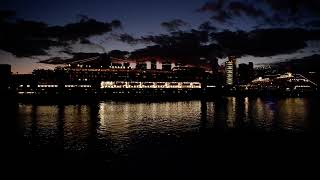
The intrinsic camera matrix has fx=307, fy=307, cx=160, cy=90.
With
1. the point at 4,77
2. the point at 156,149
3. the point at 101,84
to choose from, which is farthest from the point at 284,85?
the point at 156,149

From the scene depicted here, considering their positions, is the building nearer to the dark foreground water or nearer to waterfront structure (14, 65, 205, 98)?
waterfront structure (14, 65, 205, 98)

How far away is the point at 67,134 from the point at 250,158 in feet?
52.5

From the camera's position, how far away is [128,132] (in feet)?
92.6

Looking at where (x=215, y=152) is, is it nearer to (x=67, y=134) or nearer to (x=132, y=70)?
(x=67, y=134)

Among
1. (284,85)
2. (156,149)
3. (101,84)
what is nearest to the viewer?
(156,149)

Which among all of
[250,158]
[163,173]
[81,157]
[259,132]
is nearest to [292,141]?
[259,132]

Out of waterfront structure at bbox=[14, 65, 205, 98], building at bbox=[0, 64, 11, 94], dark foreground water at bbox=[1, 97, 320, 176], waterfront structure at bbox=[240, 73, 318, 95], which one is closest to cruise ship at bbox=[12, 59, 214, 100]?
waterfront structure at bbox=[14, 65, 205, 98]

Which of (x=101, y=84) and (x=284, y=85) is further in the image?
(x=284, y=85)

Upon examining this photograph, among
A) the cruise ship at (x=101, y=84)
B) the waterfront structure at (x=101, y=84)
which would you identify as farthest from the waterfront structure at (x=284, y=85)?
the waterfront structure at (x=101, y=84)

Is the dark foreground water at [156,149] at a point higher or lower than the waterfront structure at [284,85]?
lower

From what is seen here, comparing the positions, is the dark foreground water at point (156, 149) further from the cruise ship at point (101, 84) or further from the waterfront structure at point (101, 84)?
the waterfront structure at point (101, 84)

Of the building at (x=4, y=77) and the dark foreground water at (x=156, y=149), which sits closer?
the dark foreground water at (x=156, y=149)

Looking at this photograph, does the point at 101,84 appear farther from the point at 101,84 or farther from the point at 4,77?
the point at 4,77

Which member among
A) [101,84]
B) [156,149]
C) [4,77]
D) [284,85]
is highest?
[4,77]
